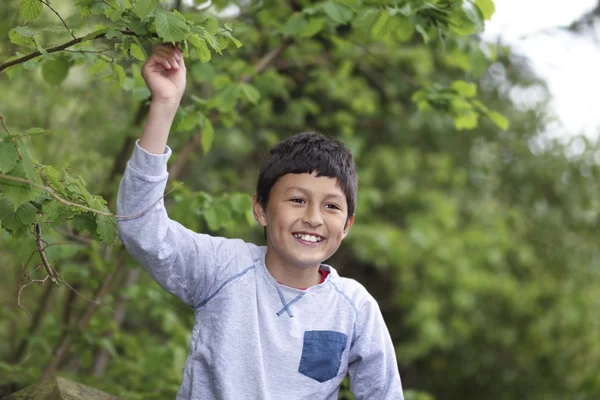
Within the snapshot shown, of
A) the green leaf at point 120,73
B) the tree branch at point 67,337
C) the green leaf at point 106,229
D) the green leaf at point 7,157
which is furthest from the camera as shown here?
the tree branch at point 67,337

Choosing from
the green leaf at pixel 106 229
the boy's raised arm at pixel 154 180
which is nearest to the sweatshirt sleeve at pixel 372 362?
the boy's raised arm at pixel 154 180

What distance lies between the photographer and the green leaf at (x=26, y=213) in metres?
1.60

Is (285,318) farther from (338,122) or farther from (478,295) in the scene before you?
(478,295)

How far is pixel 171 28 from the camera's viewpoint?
4.91 ft

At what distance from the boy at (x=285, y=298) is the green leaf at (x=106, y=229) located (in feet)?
0.33

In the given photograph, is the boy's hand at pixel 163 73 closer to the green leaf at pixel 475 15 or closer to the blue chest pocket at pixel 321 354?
the blue chest pocket at pixel 321 354

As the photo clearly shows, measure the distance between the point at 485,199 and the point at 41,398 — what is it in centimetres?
523

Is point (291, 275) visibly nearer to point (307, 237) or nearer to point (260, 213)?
point (307, 237)

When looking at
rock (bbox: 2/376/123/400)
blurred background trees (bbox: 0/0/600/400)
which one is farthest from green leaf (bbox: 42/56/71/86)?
rock (bbox: 2/376/123/400)

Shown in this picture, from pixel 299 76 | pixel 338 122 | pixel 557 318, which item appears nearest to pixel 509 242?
pixel 557 318

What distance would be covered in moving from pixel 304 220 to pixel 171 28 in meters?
0.68

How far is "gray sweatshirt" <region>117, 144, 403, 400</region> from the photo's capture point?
186 cm

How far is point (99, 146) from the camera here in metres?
4.61

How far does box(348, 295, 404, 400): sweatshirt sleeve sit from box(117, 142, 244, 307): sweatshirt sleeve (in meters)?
0.42
